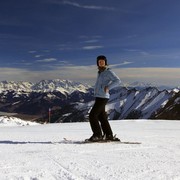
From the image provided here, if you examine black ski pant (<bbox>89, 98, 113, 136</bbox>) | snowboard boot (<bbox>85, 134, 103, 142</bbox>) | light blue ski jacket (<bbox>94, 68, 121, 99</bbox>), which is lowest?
snowboard boot (<bbox>85, 134, 103, 142</bbox>)

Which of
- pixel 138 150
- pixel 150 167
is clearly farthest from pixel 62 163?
pixel 138 150

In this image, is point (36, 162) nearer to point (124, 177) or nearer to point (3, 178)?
point (3, 178)

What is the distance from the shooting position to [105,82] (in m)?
8.91

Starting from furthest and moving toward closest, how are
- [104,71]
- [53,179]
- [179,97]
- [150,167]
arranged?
[179,97] → [104,71] → [150,167] → [53,179]

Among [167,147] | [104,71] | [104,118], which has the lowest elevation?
[167,147]

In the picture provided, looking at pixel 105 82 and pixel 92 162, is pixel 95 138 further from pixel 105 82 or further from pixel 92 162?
pixel 92 162

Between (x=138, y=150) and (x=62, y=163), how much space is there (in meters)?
2.25

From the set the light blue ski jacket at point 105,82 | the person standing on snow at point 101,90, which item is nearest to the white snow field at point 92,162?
the person standing on snow at point 101,90

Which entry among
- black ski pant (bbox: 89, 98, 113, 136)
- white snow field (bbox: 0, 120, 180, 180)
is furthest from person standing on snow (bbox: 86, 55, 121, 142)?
white snow field (bbox: 0, 120, 180, 180)

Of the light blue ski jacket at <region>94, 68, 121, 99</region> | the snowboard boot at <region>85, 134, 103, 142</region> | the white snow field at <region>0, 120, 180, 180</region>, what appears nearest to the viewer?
the white snow field at <region>0, 120, 180, 180</region>

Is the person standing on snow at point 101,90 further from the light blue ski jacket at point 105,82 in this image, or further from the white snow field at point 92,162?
the white snow field at point 92,162

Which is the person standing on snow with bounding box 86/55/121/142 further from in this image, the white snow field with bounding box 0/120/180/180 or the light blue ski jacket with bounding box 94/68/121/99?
the white snow field with bounding box 0/120/180/180

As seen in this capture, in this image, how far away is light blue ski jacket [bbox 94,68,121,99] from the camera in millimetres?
8750

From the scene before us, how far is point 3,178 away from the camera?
15.6 ft
